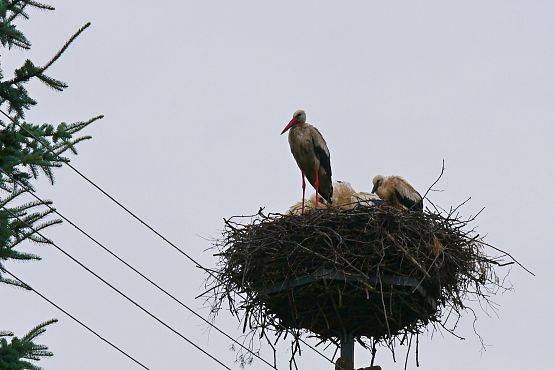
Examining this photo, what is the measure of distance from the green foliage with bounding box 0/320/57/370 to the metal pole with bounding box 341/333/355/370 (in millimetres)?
1945

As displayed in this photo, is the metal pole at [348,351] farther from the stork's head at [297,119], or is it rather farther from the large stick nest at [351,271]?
the stork's head at [297,119]

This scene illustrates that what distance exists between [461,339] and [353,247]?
116 centimetres

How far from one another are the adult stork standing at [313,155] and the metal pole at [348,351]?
3.58 metres

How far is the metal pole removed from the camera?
6.41 meters

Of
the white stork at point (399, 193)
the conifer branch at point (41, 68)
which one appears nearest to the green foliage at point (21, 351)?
the conifer branch at point (41, 68)

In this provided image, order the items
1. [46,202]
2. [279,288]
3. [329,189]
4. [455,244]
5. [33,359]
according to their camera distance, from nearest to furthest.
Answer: [33,359], [46,202], [279,288], [455,244], [329,189]

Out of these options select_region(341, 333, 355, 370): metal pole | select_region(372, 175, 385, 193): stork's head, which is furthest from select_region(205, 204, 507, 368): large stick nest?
select_region(372, 175, 385, 193): stork's head

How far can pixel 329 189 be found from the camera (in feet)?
36.0

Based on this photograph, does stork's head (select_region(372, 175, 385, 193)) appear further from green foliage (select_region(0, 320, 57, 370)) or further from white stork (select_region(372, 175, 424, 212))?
green foliage (select_region(0, 320, 57, 370))

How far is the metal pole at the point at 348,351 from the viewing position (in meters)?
6.41

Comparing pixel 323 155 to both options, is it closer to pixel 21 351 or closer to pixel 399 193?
pixel 399 193

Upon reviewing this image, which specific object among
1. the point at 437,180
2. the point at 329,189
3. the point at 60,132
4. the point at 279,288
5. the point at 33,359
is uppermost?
the point at 329,189

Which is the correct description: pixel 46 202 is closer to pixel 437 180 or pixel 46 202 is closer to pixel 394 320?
pixel 394 320

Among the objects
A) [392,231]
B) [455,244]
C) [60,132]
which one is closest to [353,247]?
[392,231]
